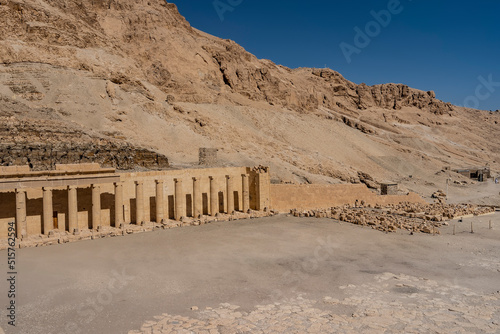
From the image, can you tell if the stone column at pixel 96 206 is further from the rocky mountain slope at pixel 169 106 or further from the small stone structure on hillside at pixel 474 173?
the small stone structure on hillside at pixel 474 173

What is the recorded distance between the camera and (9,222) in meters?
15.6

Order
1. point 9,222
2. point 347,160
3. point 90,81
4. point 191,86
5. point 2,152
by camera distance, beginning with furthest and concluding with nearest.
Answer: point 191,86 → point 347,160 → point 90,81 → point 2,152 → point 9,222

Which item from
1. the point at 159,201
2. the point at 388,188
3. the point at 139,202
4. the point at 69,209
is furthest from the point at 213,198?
the point at 388,188

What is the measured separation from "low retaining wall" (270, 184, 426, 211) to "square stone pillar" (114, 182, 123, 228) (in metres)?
9.22

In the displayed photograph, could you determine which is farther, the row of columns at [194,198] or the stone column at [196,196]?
the stone column at [196,196]

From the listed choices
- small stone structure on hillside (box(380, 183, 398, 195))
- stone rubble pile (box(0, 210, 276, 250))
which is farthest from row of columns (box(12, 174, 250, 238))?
small stone structure on hillside (box(380, 183, 398, 195))

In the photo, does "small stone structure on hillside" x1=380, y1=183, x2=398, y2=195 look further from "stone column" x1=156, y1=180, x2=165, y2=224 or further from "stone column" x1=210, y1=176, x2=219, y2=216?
"stone column" x1=156, y1=180, x2=165, y2=224

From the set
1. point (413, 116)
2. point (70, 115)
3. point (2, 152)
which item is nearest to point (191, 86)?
point (70, 115)

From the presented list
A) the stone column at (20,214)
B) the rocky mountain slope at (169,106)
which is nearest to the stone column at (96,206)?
the stone column at (20,214)

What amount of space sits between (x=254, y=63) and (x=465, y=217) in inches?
2247

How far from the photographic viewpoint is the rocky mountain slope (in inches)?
1351

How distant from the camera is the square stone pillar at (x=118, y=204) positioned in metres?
17.7

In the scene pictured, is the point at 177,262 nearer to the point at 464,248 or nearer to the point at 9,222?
the point at 9,222

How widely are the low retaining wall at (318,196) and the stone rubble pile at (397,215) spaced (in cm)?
59
